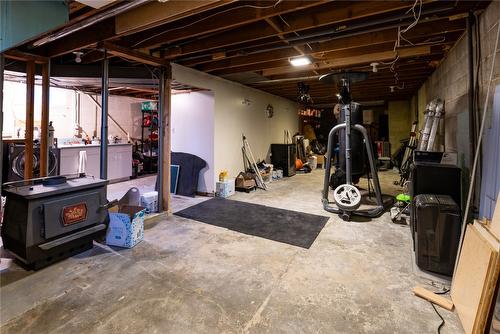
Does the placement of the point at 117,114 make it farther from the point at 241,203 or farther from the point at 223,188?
the point at 241,203

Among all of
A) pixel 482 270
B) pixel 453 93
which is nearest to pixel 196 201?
pixel 482 270

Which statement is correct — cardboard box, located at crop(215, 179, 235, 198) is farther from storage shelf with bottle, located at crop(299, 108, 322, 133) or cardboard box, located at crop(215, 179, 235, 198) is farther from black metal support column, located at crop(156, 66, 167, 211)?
storage shelf with bottle, located at crop(299, 108, 322, 133)

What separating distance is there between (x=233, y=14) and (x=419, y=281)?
3029 millimetres

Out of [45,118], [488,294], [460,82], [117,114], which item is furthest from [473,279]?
[117,114]

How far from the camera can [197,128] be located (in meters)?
5.27

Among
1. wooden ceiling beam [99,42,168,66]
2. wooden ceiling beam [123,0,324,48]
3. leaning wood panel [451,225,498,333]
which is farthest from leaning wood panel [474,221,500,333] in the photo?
wooden ceiling beam [99,42,168,66]

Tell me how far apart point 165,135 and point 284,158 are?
4246mm

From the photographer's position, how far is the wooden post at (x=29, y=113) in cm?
356

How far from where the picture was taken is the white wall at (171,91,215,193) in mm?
5156

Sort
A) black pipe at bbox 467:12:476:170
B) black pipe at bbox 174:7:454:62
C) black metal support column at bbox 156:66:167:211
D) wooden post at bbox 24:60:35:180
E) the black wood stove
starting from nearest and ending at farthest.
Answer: the black wood stove
black pipe at bbox 174:7:454:62
black pipe at bbox 467:12:476:170
wooden post at bbox 24:60:35:180
black metal support column at bbox 156:66:167:211

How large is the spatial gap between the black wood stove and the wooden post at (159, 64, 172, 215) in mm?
1206

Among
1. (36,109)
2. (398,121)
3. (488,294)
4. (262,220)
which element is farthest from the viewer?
(398,121)

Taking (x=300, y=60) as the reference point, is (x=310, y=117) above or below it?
above

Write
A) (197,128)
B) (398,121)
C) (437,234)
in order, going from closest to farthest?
(437,234) < (197,128) < (398,121)
